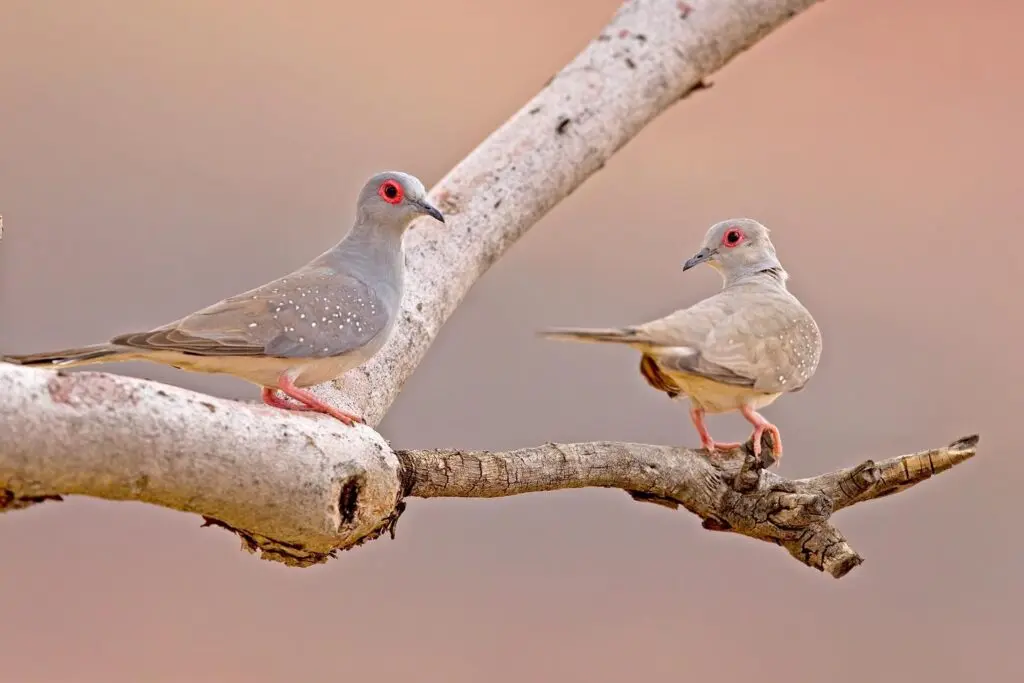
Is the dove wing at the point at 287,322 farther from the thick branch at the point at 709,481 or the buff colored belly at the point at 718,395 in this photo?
the buff colored belly at the point at 718,395

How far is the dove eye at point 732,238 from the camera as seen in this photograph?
269cm

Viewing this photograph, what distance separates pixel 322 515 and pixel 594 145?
194 cm

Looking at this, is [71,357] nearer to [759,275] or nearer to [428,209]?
[428,209]

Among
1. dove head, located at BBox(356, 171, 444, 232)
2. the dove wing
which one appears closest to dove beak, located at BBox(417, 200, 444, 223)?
dove head, located at BBox(356, 171, 444, 232)

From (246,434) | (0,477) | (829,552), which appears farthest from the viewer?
(829,552)

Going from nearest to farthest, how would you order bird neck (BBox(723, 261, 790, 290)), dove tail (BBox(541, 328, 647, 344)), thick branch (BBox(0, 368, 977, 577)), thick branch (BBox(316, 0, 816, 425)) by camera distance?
thick branch (BBox(0, 368, 977, 577)) < dove tail (BBox(541, 328, 647, 344)) < bird neck (BBox(723, 261, 790, 290)) < thick branch (BBox(316, 0, 816, 425))

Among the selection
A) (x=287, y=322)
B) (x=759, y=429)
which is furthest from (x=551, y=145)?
(x=287, y=322)

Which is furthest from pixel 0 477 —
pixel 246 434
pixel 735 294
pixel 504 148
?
pixel 504 148

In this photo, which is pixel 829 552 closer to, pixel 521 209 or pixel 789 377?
pixel 789 377

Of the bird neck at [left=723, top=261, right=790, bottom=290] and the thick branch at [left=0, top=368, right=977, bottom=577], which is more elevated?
the bird neck at [left=723, top=261, right=790, bottom=290]

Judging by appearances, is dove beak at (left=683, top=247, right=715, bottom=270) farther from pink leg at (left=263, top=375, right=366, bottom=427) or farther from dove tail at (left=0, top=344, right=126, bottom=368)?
dove tail at (left=0, top=344, right=126, bottom=368)

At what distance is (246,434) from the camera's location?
7.07ft

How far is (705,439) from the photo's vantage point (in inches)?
111

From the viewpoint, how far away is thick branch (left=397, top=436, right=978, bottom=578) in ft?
8.37
